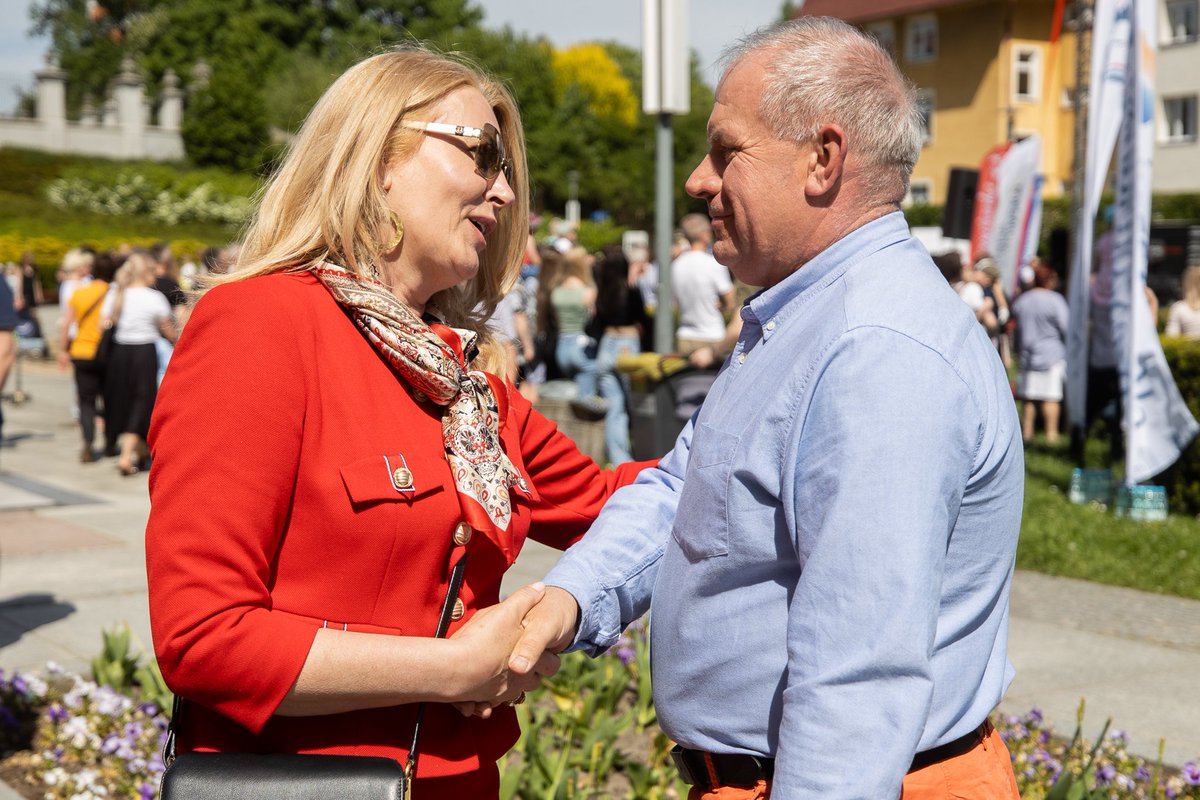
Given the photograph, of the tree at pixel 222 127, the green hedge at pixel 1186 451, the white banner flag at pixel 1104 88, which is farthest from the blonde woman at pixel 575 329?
the tree at pixel 222 127

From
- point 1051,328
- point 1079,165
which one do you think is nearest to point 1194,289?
point 1051,328

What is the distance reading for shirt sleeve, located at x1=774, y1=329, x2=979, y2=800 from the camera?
5.38 feet

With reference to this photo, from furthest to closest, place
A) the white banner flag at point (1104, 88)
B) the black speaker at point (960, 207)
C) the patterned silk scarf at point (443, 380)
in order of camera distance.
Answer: the black speaker at point (960, 207), the white banner flag at point (1104, 88), the patterned silk scarf at point (443, 380)

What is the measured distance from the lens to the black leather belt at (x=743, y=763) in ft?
6.17

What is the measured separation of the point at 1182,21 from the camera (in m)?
42.2

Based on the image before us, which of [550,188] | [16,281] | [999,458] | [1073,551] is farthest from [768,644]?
[550,188]

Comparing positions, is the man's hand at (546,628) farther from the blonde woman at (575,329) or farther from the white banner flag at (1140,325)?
the blonde woman at (575,329)

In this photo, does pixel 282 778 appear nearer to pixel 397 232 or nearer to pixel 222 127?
pixel 397 232

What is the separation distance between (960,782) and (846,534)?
0.51 metres

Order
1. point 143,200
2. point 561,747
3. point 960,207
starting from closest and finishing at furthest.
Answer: point 561,747
point 960,207
point 143,200

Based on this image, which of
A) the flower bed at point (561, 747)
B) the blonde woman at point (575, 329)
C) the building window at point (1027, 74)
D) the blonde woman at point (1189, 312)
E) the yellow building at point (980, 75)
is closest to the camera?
the flower bed at point (561, 747)

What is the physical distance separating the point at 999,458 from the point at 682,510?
50 cm

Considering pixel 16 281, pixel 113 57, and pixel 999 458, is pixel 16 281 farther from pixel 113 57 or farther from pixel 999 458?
pixel 113 57

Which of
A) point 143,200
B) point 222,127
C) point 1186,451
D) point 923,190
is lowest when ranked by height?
point 1186,451
